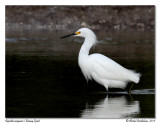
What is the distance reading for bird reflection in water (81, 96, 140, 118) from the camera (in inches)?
329

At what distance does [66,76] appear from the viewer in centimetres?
1245

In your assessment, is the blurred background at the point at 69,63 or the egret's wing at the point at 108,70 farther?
the egret's wing at the point at 108,70

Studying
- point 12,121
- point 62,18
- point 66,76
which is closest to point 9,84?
point 66,76

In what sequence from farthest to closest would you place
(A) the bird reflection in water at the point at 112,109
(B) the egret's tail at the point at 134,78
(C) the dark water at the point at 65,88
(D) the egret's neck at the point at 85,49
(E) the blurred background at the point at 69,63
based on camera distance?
(D) the egret's neck at the point at 85,49 → (B) the egret's tail at the point at 134,78 → (E) the blurred background at the point at 69,63 → (C) the dark water at the point at 65,88 → (A) the bird reflection in water at the point at 112,109

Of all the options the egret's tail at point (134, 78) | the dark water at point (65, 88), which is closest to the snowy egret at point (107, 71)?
the egret's tail at point (134, 78)

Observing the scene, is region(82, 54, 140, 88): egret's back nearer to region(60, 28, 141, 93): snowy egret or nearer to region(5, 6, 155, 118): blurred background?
region(60, 28, 141, 93): snowy egret

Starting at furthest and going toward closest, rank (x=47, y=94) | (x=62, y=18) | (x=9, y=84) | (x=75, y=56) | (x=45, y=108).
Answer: (x=62, y=18) < (x=75, y=56) < (x=9, y=84) < (x=47, y=94) < (x=45, y=108)

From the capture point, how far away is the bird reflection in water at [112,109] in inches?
329

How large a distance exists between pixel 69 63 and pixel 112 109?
20.2 ft

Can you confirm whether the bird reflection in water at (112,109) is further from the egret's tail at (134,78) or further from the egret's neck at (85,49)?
the egret's neck at (85,49)
